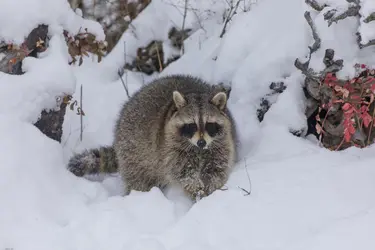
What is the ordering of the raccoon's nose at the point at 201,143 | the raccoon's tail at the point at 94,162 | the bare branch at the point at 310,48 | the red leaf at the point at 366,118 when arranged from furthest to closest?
the raccoon's tail at the point at 94,162 → the bare branch at the point at 310,48 → the raccoon's nose at the point at 201,143 → the red leaf at the point at 366,118

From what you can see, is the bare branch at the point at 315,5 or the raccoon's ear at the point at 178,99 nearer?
the raccoon's ear at the point at 178,99

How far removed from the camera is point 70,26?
208 inches

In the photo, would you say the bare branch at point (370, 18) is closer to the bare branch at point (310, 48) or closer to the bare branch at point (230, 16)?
the bare branch at point (310, 48)

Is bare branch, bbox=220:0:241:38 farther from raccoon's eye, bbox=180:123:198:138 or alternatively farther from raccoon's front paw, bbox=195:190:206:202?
raccoon's front paw, bbox=195:190:206:202

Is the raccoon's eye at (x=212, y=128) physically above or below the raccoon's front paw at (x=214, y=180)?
above

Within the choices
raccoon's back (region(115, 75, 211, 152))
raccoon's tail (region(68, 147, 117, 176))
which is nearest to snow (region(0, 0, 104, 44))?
raccoon's back (region(115, 75, 211, 152))

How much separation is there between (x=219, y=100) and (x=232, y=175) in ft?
2.09

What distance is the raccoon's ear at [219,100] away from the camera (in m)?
4.95

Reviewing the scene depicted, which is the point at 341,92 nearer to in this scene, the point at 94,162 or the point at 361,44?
the point at 361,44

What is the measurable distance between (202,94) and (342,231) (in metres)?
1.88

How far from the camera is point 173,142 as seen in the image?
505 cm

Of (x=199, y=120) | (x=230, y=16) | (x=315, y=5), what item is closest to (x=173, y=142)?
(x=199, y=120)

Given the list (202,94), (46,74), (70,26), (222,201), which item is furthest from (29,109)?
(222,201)

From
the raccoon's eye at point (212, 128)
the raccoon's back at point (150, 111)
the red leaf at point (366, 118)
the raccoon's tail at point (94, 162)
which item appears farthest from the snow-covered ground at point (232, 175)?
the raccoon's back at point (150, 111)
